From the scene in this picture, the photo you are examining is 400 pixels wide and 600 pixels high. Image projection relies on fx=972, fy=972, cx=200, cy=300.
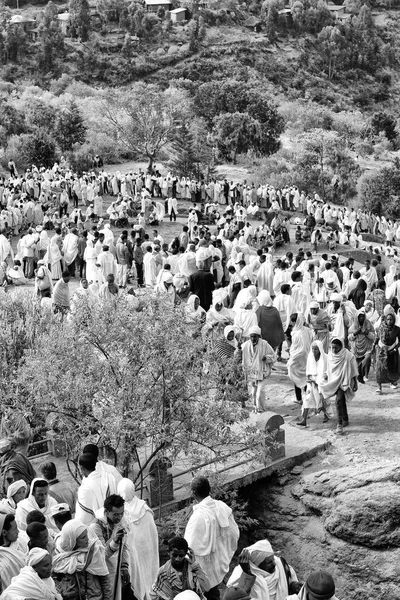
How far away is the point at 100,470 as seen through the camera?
771 cm

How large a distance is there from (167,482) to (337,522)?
198cm

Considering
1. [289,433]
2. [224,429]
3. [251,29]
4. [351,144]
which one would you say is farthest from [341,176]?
[251,29]

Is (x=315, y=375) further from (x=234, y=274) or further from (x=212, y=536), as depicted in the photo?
(x=234, y=274)

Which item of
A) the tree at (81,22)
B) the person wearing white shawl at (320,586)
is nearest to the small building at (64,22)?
the tree at (81,22)

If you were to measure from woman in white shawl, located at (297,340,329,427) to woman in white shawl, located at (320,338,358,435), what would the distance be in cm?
8

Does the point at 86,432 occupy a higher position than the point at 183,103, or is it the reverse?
the point at 86,432

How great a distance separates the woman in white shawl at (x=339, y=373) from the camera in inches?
463

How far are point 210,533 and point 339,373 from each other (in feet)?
15.0

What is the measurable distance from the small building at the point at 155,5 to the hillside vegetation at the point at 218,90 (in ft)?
3.93

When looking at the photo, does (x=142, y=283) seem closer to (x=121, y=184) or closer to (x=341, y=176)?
(x=121, y=184)

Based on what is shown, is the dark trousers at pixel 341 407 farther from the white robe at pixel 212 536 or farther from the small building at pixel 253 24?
the small building at pixel 253 24

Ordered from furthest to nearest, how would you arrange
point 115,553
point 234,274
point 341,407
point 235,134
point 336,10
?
1. point 336,10
2. point 235,134
3. point 234,274
4. point 341,407
5. point 115,553

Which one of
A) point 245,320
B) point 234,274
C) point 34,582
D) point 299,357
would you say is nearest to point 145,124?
point 234,274

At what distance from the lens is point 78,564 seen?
630cm
